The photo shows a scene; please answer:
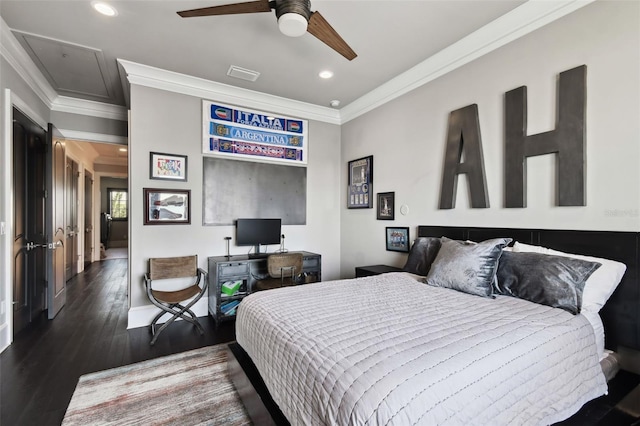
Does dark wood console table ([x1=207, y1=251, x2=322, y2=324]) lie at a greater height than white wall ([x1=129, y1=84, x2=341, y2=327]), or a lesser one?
lesser

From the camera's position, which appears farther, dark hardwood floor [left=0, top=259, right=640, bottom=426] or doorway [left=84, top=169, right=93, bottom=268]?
doorway [left=84, top=169, right=93, bottom=268]

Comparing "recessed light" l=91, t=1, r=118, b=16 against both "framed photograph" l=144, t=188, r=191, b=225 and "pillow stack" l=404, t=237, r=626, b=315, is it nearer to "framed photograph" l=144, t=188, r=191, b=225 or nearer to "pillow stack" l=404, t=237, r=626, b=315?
"framed photograph" l=144, t=188, r=191, b=225

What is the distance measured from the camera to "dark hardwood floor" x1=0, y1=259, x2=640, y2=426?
1.72 m

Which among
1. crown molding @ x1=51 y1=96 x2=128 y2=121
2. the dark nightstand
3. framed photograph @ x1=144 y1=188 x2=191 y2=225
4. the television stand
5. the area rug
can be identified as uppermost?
crown molding @ x1=51 y1=96 x2=128 y2=121

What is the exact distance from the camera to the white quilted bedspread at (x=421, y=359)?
0.99 metres

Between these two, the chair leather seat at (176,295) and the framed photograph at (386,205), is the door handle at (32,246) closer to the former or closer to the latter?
the chair leather seat at (176,295)

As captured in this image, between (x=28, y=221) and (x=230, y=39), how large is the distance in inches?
117

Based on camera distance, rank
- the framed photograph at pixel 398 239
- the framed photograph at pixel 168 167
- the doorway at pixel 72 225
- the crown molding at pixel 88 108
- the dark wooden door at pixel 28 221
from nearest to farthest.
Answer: the dark wooden door at pixel 28 221 → the framed photograph at pixel 168 167 → the framed photograph at pixel 398 239 → the crown molding at pixel 88 108 → the doorway at pixel 72 225

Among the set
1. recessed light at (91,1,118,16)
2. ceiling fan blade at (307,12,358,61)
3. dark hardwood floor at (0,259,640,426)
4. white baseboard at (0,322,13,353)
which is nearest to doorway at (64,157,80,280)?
dark hardwood floor at (0,259,640,426)

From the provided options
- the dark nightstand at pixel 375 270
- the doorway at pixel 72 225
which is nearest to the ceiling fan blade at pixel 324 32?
the dark nightstand at pixel 375 270

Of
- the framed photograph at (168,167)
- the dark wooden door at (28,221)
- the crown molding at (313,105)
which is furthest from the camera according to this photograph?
the framed photograph at (168,167)

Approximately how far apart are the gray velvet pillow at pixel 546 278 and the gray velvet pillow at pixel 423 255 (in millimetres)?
736

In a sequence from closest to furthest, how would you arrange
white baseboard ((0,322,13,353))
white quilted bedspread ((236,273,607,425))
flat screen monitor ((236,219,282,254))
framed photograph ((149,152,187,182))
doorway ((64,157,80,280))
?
1. white quilted bedspread ((236,273,607,425))
2. white baseboard ((0,322,13,353))
3. framed photograph ((149,152,187,182))
4. flat screen monitor ((236,219,282,254))
5. doorway ((64,157,80,280))

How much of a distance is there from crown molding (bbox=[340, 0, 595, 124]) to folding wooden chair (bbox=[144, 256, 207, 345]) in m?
3.15
